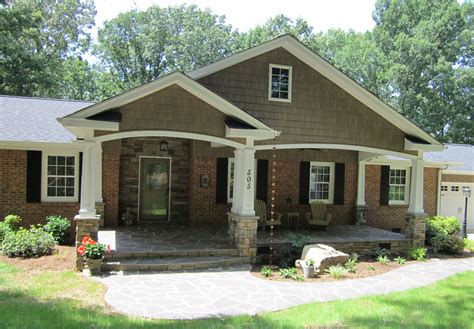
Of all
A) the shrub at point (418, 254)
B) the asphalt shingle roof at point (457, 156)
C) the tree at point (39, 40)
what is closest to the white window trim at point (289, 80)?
the shrub at point (418, 254)

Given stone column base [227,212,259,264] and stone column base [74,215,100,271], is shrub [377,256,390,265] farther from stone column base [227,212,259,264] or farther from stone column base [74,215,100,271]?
stone column base [74,215,100,271]

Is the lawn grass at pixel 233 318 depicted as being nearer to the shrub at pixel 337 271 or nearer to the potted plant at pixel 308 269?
the shrub at pixel 337 271

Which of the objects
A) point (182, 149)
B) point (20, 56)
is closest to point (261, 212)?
point (182, 149)

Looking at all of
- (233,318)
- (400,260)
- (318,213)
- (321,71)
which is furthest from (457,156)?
(233,318)

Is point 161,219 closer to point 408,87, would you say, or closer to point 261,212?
point 261,212

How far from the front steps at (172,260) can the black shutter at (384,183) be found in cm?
800

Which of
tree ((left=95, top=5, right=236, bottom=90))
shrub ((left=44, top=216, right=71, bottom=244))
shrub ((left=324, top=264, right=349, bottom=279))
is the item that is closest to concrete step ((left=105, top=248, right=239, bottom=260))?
shrub ((left=324, top=264, right=349, bottom=279))

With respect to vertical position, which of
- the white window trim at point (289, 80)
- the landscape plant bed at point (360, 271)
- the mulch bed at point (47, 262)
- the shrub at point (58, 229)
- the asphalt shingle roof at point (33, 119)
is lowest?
the landscape plant bed at point (360, 271)

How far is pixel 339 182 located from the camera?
14.4 meters

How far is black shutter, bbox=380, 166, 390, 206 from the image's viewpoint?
15.3 m

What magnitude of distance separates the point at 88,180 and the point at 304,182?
7910 millimetres

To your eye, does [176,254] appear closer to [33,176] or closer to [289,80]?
[289,80]

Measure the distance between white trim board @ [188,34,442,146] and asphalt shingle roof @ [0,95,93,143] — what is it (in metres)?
4.70

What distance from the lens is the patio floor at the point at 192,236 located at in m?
9.61
